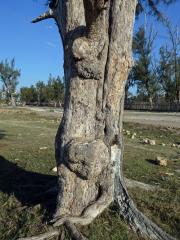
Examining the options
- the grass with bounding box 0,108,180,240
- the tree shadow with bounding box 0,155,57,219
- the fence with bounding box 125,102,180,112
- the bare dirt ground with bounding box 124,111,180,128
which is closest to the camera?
the grass with bounding box 0,108,180,240

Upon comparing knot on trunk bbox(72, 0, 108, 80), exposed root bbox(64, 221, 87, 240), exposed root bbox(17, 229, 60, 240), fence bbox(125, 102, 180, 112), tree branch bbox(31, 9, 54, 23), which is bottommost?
fence bbox(125, 102, 180, 112)

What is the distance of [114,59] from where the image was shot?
5.00m

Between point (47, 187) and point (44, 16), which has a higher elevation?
point (44, 16)

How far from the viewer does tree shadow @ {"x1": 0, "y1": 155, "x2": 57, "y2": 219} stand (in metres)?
5.81

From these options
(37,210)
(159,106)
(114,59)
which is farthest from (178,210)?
(159,106)

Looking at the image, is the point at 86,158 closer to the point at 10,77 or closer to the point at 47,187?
the point at 47,187

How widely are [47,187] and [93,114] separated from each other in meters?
1.98

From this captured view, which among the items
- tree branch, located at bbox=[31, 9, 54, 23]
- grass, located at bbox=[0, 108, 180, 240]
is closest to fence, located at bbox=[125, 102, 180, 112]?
grass, located at bbox=[0, 108, 180, 240]

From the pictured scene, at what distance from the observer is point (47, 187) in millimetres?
6602

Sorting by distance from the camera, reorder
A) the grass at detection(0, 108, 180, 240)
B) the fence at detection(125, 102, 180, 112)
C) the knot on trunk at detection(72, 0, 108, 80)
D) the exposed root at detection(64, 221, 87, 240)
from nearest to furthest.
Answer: the exposed root at detection(64, 221, 87, 240)
the knot on trunk at detection(72, 0, 108, 80)
the grass at detection(0, 108, 180, 240)
the fence at detection(125, 102, 180, 112)

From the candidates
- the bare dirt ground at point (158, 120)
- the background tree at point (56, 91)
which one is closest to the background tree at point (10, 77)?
the background tree at point (56, 91)

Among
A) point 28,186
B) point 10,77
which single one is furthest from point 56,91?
point 28,186

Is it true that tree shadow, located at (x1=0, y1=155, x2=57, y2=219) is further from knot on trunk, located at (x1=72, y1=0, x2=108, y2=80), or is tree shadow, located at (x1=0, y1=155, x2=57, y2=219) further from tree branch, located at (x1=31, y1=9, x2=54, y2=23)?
tree branch, located at (x1=31, y1=9, x2=54, y2=23)

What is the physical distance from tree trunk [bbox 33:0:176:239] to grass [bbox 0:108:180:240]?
0.22 meters
